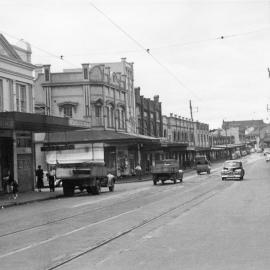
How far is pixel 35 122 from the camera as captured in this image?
105ft

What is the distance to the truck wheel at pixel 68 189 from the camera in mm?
34969

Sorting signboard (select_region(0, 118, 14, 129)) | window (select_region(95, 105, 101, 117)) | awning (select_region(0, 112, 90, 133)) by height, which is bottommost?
signboard (select_region(0, 118, 14, 129))

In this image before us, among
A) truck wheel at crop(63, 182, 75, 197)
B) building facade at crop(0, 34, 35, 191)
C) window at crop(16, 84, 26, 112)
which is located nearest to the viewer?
truck wheel at crop(63, 182, 75, 197)

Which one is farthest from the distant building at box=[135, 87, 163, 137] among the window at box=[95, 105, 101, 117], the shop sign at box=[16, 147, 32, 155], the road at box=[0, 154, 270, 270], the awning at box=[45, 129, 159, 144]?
the road at box=[0, 154, 270, 270]

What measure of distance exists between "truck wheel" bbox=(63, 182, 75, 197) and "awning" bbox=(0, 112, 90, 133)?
3631 millimetres

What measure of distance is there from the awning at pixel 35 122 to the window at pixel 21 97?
1841 mm

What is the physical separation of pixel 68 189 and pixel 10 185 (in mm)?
3807

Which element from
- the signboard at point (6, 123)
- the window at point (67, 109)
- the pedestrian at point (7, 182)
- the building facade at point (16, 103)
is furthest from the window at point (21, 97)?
the window at point (67, 109)

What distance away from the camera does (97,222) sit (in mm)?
16953

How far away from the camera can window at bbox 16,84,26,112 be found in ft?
124

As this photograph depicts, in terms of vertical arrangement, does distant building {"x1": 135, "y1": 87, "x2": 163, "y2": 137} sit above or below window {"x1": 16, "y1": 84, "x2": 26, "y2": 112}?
above

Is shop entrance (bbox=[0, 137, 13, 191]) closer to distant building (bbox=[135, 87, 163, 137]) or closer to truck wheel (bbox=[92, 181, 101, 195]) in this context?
truck wheel (bbox=[92, 181, 101, 195])

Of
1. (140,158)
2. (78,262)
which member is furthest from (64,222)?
(140,158)

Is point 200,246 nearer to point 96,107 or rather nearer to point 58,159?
point 58,159
